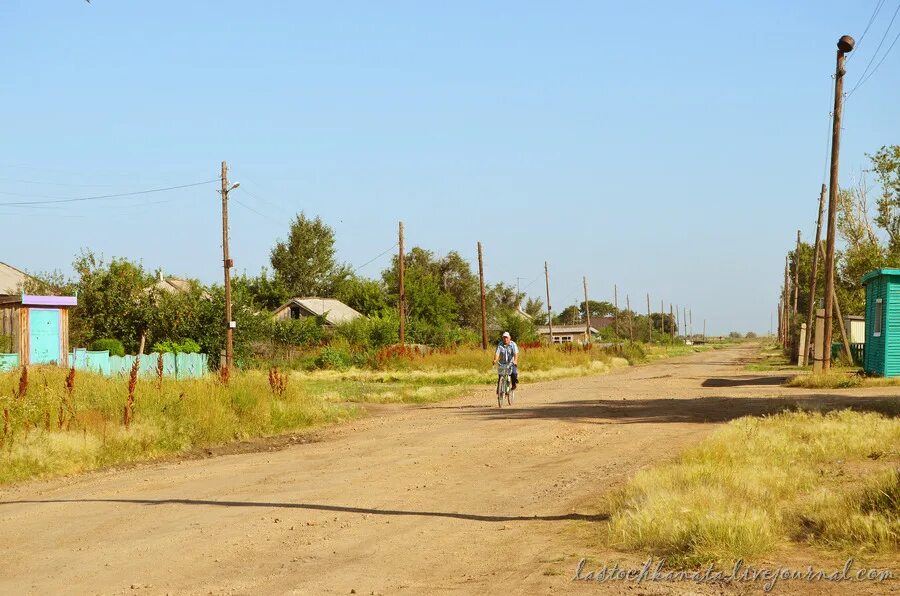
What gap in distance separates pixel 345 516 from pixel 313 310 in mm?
67603

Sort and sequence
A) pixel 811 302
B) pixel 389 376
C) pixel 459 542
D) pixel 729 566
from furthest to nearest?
pixel 811 302, pixel 389 376, pixel 459 542, pixel 729 566

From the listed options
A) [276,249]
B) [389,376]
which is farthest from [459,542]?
[276,249]

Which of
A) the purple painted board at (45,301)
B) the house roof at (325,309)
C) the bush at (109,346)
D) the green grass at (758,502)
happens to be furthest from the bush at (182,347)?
the green grass at (758,502)

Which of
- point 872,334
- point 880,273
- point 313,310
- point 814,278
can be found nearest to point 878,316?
point 872,334

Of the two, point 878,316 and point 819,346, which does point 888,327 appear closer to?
point 878,316

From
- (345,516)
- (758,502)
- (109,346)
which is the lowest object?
(345,516)

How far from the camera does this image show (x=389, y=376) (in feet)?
140

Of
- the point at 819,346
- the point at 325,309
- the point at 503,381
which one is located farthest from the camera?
the point at 325,309

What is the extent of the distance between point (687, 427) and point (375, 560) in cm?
1144

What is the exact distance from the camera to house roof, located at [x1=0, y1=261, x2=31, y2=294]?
4800cm

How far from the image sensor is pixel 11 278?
50500 mm

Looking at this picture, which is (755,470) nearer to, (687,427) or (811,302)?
(687,427)

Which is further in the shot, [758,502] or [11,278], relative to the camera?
[11,278]

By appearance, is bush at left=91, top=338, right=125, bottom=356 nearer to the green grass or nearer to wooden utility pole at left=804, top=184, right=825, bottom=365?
wooden utility pole at left=804, top=184, right=825, bottom=365
